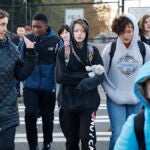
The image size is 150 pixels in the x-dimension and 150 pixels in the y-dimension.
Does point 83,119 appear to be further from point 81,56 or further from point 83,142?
point 81,56

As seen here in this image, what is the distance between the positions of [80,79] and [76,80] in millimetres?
44

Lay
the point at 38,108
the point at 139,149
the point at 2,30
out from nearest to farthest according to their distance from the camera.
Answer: the point at 139,149, the point at 2,30, the point at 38,108

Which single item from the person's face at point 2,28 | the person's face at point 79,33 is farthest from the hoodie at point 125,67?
the person's face at point 2,28

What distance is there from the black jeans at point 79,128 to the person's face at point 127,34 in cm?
87

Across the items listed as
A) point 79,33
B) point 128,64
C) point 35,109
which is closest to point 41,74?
point 35,109

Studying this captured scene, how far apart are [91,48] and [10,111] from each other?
1173mm

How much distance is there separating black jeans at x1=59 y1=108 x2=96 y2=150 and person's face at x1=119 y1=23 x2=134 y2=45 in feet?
2.86

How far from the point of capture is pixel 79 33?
5254 mm

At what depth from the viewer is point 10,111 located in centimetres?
475

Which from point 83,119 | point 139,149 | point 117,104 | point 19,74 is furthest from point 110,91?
point 139,149

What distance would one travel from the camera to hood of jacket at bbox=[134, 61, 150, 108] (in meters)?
3.02

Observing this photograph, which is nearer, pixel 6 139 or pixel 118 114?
pixel 6 139

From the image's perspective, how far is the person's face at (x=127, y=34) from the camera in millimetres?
5358

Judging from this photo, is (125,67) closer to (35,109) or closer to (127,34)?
(127,34)
